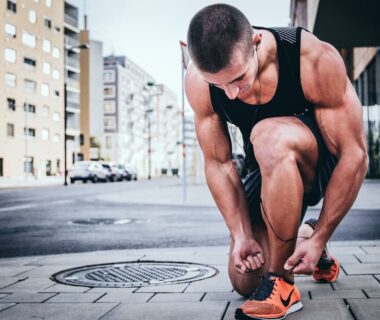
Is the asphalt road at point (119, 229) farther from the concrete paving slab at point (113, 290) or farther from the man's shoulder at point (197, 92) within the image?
the man's shoulder at point (197, 92)

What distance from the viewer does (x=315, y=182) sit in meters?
3.04

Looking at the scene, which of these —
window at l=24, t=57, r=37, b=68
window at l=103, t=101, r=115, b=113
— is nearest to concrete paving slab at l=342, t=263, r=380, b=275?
window at l=24, t=57, r=37, b=68

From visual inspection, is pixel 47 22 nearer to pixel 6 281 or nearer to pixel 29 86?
pixel 29 86

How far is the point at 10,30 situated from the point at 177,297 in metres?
54.9

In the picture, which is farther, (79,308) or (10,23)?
(10,23)

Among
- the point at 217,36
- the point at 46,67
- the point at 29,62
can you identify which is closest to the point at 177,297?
the point at 217,36

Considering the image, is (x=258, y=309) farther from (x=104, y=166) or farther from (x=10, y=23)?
(x=10, y=23)

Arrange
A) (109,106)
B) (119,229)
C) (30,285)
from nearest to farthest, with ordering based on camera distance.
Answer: (30,285) < (119,229) < (109,106)

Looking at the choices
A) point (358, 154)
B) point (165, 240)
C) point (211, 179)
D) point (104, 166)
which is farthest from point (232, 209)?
point (104, 166)

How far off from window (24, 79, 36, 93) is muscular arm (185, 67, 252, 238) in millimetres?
56735

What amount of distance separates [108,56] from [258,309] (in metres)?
93.3

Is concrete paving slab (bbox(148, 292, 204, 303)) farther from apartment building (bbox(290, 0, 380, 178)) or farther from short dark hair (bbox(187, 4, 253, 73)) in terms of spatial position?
apartment building (bbox(290, 0, 380, 178))

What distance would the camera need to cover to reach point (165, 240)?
664 cm

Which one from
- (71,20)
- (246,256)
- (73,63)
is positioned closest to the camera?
(246,256)
